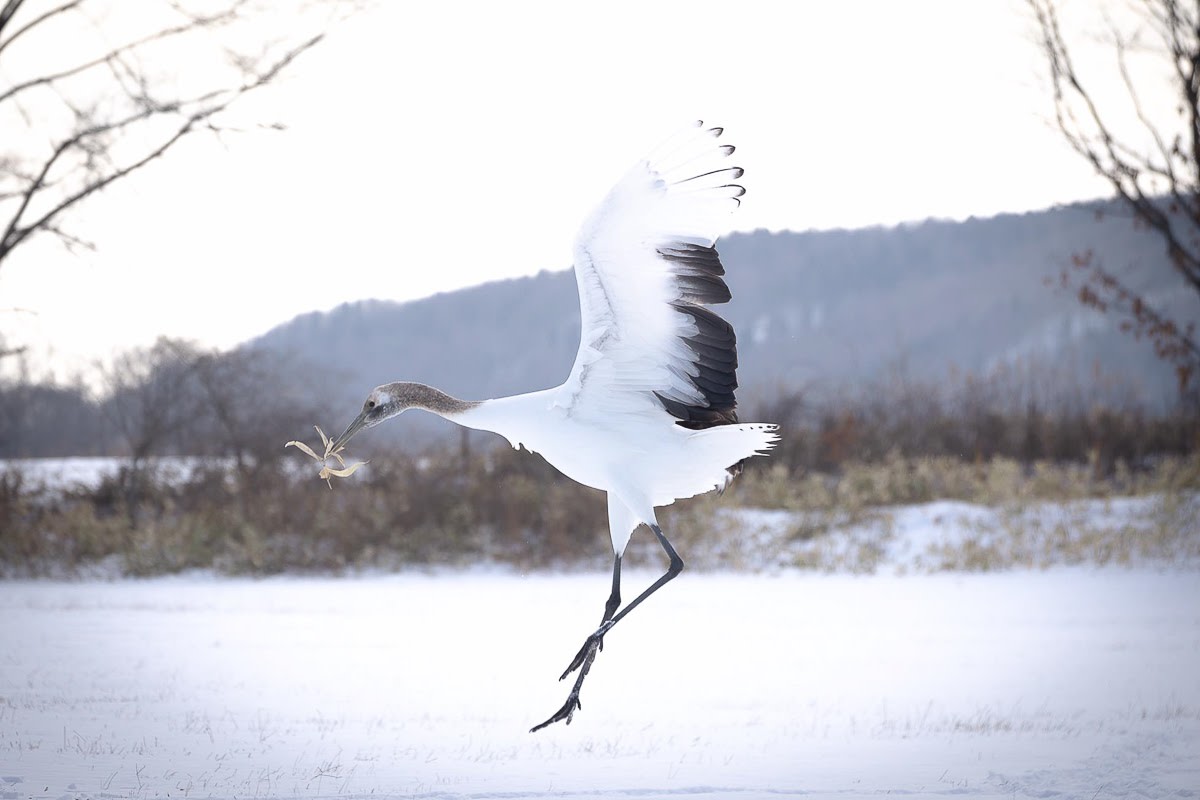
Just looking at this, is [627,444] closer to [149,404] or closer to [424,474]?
[424,474]

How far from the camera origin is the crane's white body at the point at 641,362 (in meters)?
4.26

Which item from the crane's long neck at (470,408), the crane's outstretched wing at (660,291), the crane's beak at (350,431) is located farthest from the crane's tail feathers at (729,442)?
the crane's beak at (350,431)

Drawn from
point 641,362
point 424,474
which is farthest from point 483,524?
point 641,362

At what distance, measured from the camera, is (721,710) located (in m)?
6.47

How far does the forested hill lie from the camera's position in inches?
572

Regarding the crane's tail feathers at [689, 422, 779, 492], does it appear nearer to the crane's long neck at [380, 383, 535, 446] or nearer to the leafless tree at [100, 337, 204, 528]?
the crane's long neck at [380, 383, 535, 446]

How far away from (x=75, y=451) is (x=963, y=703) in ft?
38.7

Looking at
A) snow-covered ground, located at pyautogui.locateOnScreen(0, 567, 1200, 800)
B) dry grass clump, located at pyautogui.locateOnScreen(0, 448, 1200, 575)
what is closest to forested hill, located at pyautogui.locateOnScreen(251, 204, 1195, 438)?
dry grass clump, located at pyautogui.locateOnScreen(0, 448, 1200, 575)

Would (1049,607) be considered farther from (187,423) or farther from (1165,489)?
(187,423)

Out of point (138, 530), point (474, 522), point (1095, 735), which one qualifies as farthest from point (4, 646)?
point (1095, 735)

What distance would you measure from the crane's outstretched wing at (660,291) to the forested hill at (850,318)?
873 cm

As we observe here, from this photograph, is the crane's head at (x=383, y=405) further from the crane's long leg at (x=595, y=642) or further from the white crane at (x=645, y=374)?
the crane's long leg at (x=595, y=642)

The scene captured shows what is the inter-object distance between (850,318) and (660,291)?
694 inches

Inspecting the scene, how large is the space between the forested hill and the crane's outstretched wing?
873 cm
